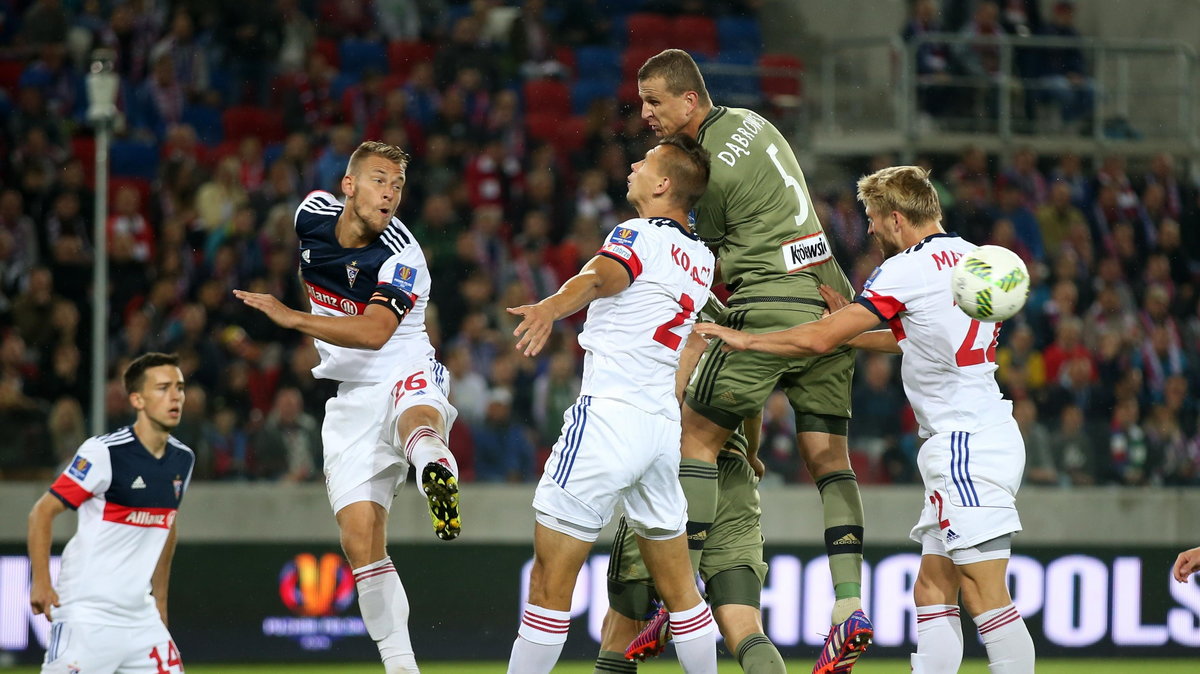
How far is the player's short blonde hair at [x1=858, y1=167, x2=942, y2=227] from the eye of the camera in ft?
20.8

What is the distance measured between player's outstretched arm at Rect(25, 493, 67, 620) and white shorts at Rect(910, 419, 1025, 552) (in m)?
3.71

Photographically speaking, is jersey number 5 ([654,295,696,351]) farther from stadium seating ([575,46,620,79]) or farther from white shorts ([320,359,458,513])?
stadium seating ([575,46,620,79])

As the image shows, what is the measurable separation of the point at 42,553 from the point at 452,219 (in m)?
7.51

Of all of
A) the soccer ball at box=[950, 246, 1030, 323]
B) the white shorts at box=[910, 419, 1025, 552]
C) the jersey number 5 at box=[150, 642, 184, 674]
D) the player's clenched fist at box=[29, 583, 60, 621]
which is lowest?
the jersey number 5 at box=[150, 642, 184, 674]

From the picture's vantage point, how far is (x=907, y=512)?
1227 cm

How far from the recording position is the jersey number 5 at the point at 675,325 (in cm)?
590

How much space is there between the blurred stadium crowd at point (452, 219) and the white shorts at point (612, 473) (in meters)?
5.93

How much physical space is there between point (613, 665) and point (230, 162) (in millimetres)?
8378

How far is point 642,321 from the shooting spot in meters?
5.87

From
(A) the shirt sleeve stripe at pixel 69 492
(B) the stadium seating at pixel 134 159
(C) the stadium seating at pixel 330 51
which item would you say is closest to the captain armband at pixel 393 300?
(A) the shirt sleeve stripe at pixel 69 492

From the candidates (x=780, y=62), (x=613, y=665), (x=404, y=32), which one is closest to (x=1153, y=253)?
(x=780, y=62)

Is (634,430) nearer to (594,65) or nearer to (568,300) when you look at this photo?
(568,300)

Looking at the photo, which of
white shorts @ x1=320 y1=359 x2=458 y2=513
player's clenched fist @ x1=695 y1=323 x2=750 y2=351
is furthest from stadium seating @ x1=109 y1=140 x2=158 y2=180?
player's clenched fist @ x1=695 y1=323 x2=750 y2=351

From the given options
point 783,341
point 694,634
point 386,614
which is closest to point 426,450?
point 386,614
